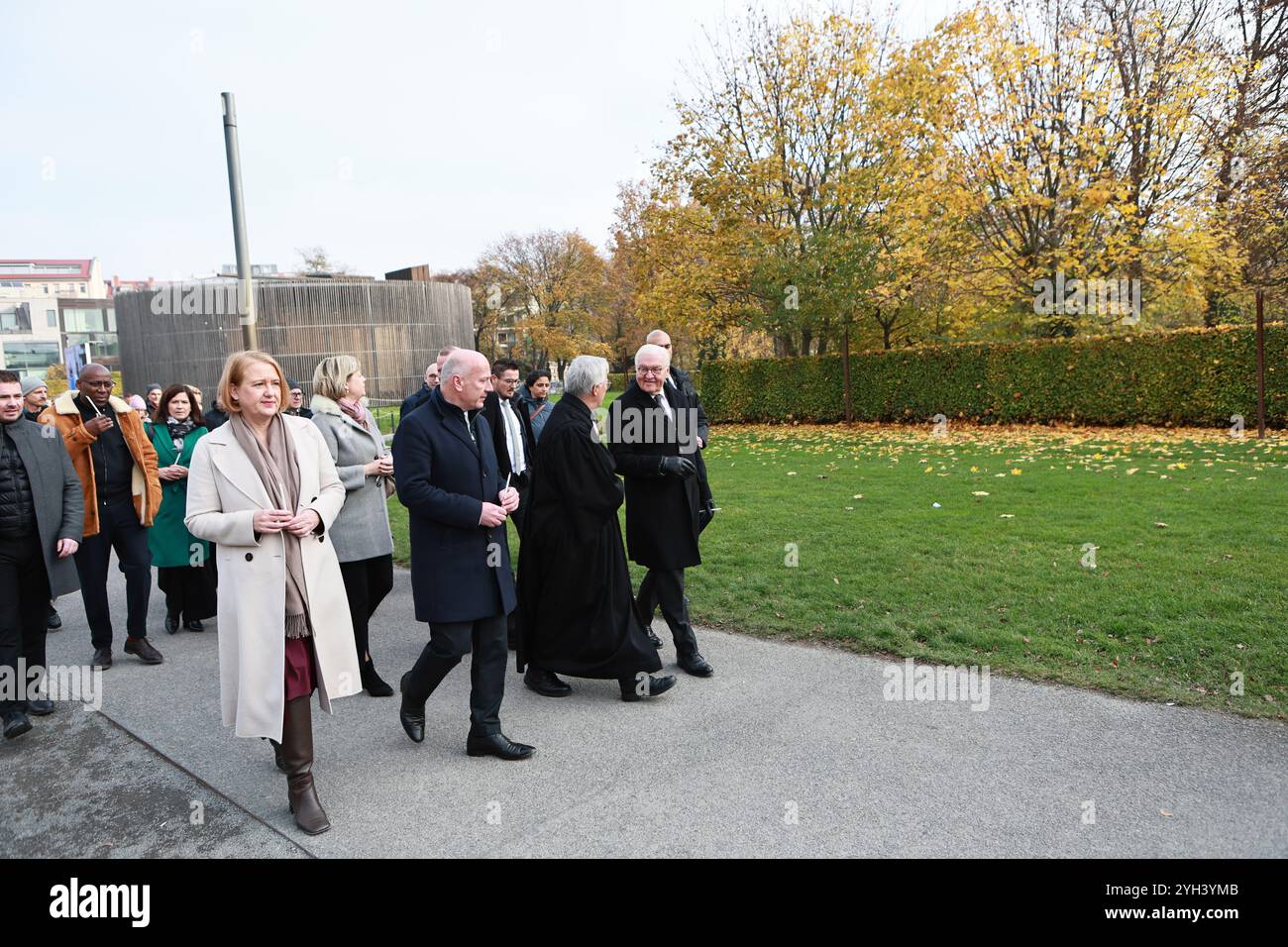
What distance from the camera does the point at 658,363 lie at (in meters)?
5.25

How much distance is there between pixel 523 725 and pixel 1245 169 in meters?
22.0

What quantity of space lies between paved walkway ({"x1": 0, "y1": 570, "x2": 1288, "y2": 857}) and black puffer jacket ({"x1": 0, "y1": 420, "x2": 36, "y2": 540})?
1.12 metres

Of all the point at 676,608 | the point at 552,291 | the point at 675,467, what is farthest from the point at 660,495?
the point at 552,291

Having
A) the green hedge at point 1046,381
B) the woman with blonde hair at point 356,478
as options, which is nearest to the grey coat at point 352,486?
the woman with blonde hair at point 356,478

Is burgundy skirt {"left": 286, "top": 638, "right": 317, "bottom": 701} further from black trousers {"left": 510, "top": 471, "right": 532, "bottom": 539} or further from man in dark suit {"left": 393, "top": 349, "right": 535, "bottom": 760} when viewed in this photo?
black trousers {"left": 510, "top": 471, "right": 532, "bottom": 539}

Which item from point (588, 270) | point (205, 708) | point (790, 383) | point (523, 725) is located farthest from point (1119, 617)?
point (588, 270)

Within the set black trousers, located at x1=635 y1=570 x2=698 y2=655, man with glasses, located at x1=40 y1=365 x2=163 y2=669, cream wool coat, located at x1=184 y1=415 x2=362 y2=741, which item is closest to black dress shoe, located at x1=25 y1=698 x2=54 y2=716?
man with glasses, located at x1=40 y1=365 x2=163 y2=669

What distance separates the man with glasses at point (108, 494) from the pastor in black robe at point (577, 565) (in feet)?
10.1

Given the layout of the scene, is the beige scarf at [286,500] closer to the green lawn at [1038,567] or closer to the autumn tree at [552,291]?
the green lawn at [1038,567]

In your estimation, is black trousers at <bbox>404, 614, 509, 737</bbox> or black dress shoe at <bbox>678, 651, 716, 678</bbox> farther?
black dress shoe at <bbox>678, 651, 716, 678</bbox>

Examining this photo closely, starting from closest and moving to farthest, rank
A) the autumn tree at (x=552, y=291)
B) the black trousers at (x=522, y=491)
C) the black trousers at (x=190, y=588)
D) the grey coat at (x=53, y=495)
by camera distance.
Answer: the grey coat at (x=53, y=495)
the black trousers at (x=522, y=491)
the black trousers at (x=190, y=588)
the autumn tree at (x=552, y=291)

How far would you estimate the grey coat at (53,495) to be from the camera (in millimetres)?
5047

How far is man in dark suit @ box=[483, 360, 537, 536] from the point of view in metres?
5.25

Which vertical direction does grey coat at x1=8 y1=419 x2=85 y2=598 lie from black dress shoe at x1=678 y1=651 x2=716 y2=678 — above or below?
above
